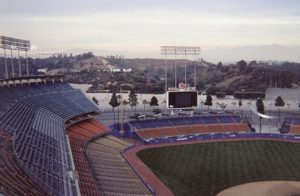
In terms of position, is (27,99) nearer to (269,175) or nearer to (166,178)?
(166,178)

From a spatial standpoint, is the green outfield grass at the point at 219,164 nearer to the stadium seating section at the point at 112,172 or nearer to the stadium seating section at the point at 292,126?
the stadium seating section at the point at 112,172

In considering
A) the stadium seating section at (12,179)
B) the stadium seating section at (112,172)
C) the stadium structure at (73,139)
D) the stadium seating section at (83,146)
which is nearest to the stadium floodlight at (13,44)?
the stadium structure at (73,139)

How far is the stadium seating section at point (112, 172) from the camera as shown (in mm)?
30109

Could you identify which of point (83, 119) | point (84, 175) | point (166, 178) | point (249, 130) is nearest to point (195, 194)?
point (166, 178)

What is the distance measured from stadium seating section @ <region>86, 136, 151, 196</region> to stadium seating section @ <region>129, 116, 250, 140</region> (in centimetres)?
1296

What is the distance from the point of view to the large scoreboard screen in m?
56.4

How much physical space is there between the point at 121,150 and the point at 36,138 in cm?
2062

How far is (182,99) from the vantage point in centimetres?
5700

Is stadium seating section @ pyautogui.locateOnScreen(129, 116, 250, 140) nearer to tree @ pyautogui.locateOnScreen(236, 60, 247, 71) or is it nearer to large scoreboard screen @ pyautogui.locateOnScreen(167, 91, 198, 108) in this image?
large scoreboard screen @ pyautogui.locateOnScreen(167, 91, 198, 108)

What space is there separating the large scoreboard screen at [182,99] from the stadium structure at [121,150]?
166 mm

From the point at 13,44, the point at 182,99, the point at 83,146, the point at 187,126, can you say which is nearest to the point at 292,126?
the point at 187,126

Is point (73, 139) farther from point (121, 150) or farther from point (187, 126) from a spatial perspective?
point (187, 126)

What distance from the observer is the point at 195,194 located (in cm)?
3247

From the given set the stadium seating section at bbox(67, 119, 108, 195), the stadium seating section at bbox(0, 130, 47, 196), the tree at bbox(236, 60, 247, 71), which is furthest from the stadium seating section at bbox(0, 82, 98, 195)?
the tree at bbox(236, 60, 247, 71)
